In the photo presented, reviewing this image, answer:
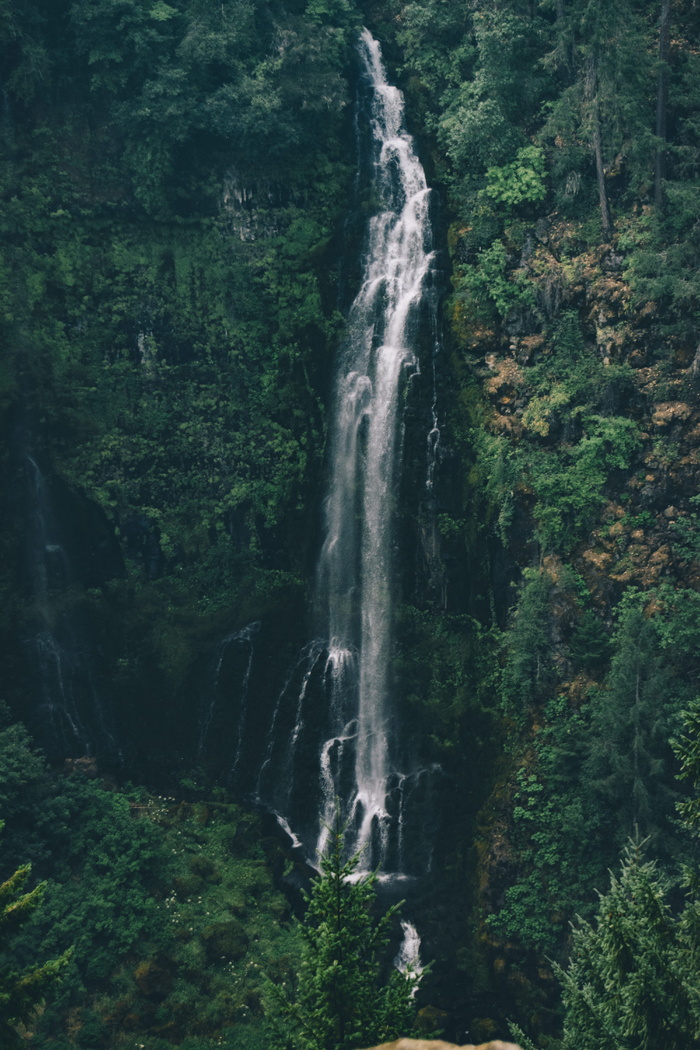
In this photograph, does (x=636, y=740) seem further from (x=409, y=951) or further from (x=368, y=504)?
(x=368, y=504)

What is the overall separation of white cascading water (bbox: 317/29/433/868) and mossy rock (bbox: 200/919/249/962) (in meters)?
3.18

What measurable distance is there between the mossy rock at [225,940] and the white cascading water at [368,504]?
3.18 metres

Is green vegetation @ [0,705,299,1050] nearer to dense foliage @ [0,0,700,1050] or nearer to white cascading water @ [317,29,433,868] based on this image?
dense foliage @ [0,0,700,1050]

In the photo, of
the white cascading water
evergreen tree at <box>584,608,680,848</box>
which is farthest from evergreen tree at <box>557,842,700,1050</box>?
the white cascading water

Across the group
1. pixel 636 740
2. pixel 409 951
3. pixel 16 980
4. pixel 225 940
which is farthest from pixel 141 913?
pixel 636 740

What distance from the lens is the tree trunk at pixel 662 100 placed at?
2025cm

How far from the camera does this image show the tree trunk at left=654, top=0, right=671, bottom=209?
66.4 ft

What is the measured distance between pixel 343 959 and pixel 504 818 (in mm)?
9909

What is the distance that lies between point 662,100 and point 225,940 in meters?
22.1

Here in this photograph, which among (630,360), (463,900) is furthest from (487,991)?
(630,360)

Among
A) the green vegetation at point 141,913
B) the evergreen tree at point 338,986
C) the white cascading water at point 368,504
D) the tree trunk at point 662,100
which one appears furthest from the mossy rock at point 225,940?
the tree trunk at point 662,100

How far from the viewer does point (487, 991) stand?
63.6ft

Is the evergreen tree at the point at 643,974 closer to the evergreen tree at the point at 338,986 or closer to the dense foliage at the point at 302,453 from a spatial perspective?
the evergreen tree at the point at 338,986

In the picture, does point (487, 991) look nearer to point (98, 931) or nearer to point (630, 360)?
point (98, 931)
